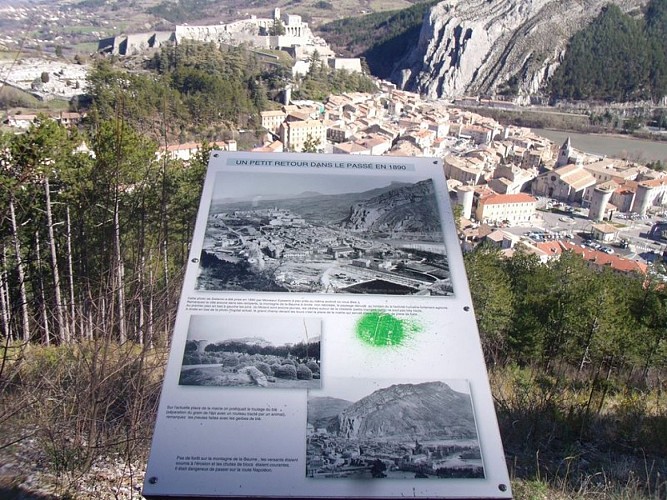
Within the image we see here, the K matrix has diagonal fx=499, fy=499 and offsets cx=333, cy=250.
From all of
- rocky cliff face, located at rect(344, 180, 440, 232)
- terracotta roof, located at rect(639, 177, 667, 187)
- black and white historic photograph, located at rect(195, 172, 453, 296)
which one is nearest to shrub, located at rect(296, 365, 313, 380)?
black and white historic photograph, located at rect(195, 172, 453, 296)

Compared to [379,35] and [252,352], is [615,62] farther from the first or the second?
[252,352]

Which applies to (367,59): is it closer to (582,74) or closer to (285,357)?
(582,74)

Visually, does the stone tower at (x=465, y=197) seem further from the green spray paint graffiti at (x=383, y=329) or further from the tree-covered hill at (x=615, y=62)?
the tree-covered hill at (x=615, y=62)

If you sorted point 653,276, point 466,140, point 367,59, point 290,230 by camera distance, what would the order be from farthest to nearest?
point 367,59 < point 466,140 < point 653,276 < point 290,230

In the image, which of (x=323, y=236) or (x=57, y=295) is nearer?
(x=323, y=236)

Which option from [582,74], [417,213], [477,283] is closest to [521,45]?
[582,74]

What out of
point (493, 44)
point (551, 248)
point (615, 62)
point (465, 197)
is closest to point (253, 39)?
point (493, 44)
